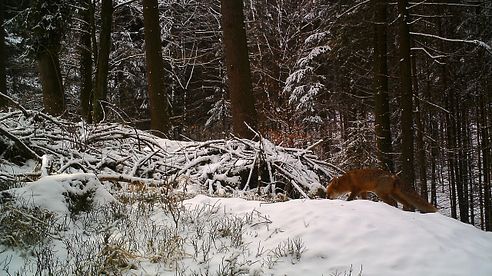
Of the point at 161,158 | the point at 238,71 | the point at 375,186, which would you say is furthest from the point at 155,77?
the point at 375,186

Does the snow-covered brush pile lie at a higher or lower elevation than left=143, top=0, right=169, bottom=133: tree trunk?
lower

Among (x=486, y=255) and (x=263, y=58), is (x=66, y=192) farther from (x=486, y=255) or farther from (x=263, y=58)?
(x=263, y=58)

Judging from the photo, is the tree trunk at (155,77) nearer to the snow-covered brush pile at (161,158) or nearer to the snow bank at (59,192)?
the snow-covered brush pile at (161,158)

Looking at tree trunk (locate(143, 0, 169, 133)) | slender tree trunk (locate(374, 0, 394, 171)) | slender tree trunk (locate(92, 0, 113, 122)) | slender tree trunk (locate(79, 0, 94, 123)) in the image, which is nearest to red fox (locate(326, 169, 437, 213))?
tree trunk (locate(143, 0, 169, 133))

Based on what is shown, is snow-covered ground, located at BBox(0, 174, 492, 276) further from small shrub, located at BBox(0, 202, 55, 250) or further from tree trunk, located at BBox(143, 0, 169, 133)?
tree trunk, located at BBox(143, 0, 169, 133)

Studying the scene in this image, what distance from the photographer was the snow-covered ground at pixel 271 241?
3.31m

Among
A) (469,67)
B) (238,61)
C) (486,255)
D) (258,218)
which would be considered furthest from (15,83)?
(486,255)

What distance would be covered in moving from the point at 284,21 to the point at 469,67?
29.1ft

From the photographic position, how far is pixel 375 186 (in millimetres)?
6660

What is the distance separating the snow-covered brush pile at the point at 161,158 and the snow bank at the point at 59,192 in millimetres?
1220

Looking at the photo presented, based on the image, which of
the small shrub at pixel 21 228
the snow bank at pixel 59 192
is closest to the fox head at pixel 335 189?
the snow bank at pixel 59 192

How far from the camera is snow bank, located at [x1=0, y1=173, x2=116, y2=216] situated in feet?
14.0

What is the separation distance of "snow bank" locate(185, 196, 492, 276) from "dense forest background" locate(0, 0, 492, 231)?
16.1 ft

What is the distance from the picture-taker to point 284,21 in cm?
2184
